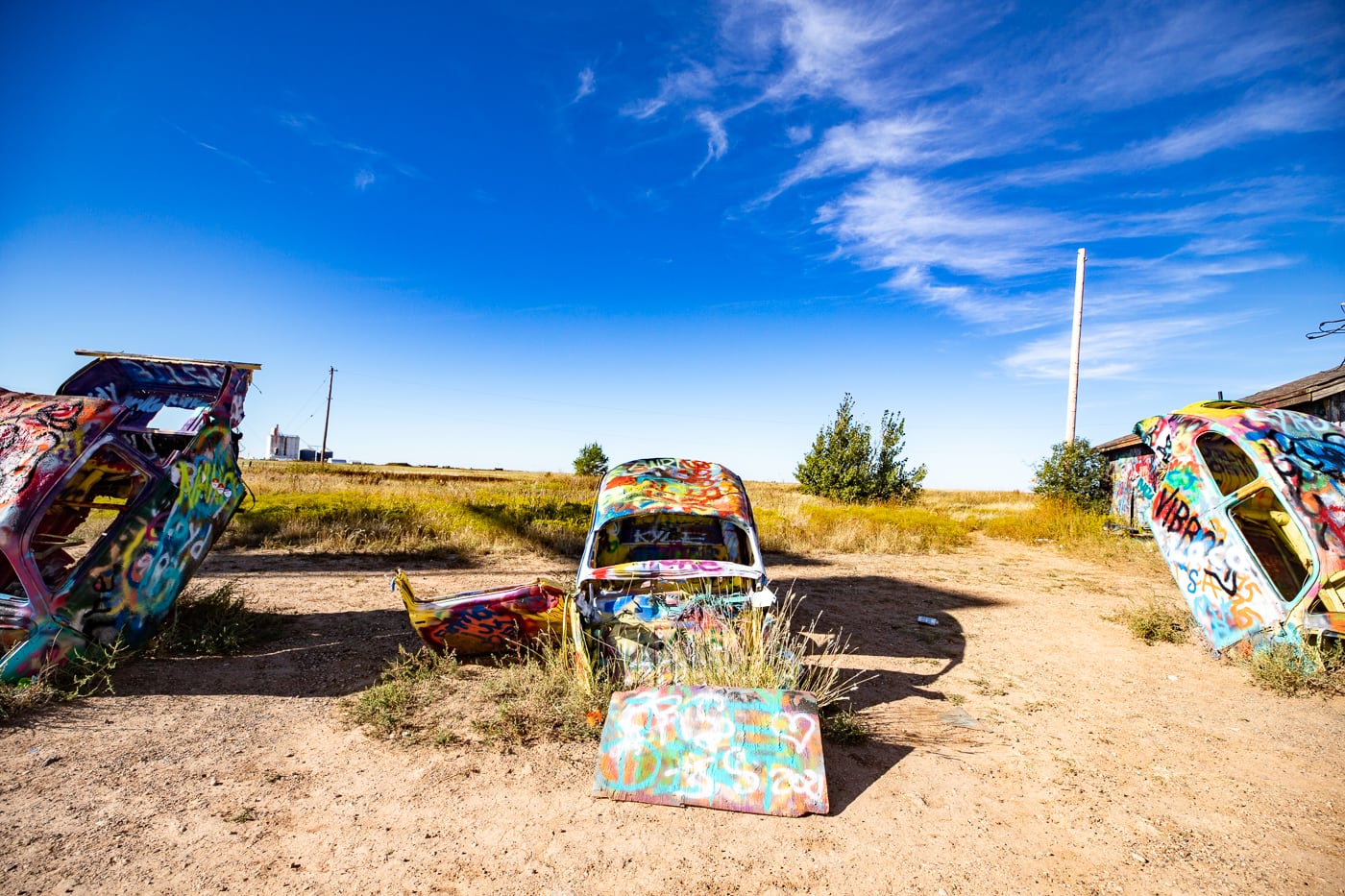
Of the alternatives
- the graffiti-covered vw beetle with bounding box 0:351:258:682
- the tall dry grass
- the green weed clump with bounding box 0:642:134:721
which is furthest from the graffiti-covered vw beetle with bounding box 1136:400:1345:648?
the graffiti-covered vw beetle with bounding box 0:351:258:682

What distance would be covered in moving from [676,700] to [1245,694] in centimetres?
550

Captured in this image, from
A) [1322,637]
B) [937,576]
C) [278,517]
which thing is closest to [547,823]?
[1322,637]

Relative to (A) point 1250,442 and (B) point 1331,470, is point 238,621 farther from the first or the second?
(B) point 1331,470

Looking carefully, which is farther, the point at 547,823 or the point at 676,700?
the point at 676,700

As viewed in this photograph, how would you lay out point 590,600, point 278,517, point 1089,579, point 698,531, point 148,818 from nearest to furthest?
point 148,818 < point 590,600 < point 698,531 < point 1089,579 < point 278,517

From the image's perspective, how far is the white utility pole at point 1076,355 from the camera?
22.4 metres

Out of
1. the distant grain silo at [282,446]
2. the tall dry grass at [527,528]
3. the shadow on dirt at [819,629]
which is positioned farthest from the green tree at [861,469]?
the distant grain silo at [282,446]

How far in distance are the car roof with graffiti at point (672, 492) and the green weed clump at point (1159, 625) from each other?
5.31 meters

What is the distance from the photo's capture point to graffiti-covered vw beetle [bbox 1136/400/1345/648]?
5.96 meters

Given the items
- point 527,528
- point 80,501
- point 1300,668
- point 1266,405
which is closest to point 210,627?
point 80,501

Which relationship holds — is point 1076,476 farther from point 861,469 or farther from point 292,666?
point 292,666

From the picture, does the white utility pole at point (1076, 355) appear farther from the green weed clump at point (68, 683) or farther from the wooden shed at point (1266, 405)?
the green weed clump at point (68, 683)

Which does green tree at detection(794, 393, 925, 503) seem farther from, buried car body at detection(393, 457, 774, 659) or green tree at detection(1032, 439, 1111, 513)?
buried car body at detection(393, 457, 774, 659)

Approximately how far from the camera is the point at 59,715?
15.2 feet
